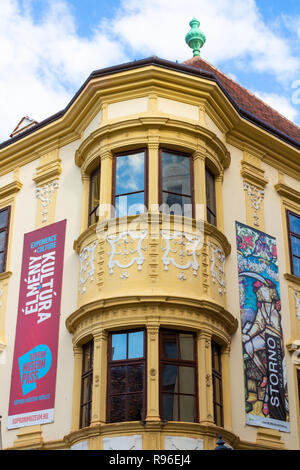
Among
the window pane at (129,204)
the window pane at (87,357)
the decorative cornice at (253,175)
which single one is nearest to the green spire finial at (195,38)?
the decorative cornice at (253,175)

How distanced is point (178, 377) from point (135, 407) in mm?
1037

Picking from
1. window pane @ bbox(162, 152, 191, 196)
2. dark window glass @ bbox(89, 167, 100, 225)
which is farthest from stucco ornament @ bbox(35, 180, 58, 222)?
window pane @ bbox(162, 152, 191, 196)

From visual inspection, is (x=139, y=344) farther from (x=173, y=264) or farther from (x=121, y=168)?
(x=121, y=168)

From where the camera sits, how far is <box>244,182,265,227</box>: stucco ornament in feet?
62.0

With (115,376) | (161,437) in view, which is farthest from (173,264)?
(161,437)

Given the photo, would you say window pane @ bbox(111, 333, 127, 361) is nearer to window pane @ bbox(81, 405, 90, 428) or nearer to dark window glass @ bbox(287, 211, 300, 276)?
window pane @ bbox(81, 405, 90, 428)

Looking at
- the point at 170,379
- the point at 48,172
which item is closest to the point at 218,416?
the point at 170,379

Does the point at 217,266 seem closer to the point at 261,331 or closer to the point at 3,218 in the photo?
the point at 261,331

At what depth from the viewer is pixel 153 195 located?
54.1 feet

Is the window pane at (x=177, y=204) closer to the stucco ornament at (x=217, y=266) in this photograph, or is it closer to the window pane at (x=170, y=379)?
the stucco ornament at (x=217, y=266)

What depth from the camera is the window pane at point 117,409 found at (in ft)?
48.3

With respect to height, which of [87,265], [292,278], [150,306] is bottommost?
[150,306]

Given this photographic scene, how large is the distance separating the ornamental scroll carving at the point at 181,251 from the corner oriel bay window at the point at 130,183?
0.98 meters

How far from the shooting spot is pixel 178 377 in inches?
593
